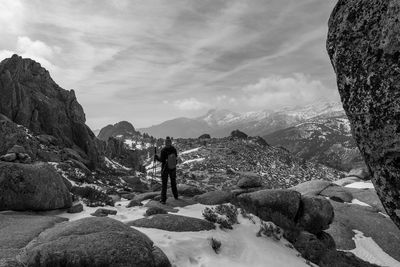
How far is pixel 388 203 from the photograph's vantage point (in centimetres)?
524

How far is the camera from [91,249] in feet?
28.5

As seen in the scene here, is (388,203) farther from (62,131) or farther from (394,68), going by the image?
(62,131)

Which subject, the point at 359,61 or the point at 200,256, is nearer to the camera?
the point at 359,61

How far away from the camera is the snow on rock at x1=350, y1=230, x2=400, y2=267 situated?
23.6 metres

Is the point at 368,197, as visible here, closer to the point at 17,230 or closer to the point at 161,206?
the point at 161,206

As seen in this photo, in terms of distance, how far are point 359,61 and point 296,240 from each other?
36.8ft

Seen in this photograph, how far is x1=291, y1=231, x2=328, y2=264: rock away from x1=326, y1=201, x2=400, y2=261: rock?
446 inches

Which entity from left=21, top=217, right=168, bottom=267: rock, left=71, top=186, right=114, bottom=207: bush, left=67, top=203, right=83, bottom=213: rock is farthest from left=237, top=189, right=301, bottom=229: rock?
left=21, top=217, right=168, bottom=267: rock

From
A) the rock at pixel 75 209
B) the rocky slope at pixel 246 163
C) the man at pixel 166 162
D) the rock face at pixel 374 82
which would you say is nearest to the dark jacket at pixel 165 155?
the man at pixel 166 162

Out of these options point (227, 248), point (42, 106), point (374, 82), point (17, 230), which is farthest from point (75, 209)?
point (42, 106)

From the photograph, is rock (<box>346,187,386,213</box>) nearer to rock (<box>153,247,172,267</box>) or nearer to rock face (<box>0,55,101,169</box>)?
rock (<box>153,247,172,267</box>)

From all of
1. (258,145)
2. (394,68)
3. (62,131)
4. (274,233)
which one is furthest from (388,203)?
(258,145)

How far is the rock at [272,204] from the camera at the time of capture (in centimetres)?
1633

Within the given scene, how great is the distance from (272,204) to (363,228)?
47.6 feet
